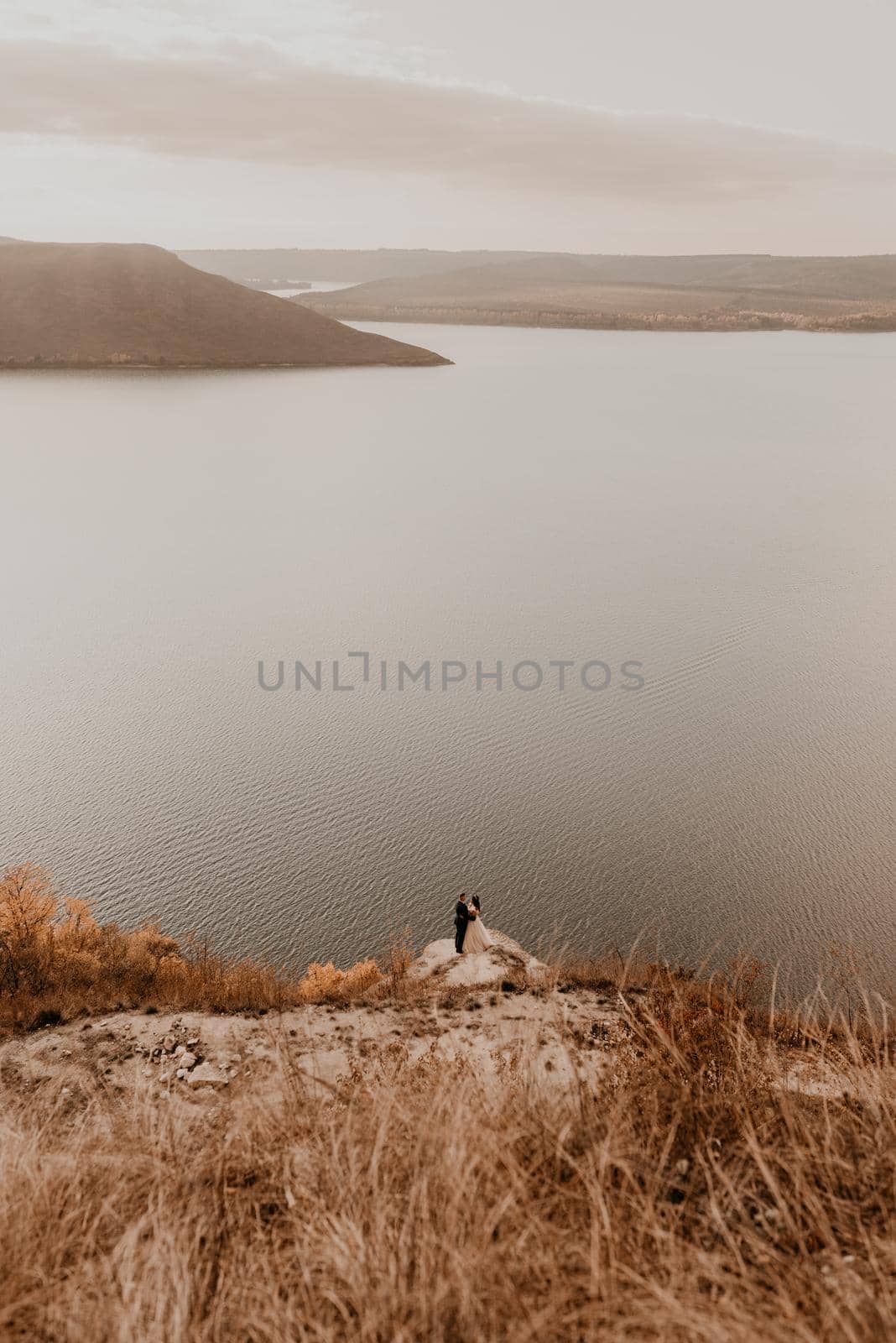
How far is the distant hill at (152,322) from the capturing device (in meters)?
104

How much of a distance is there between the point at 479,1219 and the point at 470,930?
914cm

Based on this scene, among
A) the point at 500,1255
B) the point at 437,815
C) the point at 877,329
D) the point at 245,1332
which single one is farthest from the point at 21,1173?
the point at 877,329

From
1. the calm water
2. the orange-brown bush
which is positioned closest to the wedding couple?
the orange-brown bush

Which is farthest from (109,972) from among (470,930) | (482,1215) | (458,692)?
(458,692)

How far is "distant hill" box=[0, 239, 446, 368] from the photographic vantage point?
341 feet

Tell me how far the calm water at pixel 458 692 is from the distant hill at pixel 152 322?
4754 cm

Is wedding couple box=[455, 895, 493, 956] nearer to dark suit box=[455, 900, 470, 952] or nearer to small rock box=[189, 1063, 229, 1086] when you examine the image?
dark suit box=[455, 900, 470, 952]

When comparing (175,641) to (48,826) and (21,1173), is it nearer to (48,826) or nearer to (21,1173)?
(48,826)

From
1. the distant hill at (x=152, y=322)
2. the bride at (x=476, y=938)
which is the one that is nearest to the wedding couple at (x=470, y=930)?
the bride at (x=476, y=938)

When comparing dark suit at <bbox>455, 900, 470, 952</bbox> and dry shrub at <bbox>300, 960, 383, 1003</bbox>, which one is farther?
dark suit at <bbox>455, 900, 470, 952</bbox>

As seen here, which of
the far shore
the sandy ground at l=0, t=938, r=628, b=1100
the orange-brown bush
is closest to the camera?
the sandy ground at l=0, t=938, r=628, b=1100

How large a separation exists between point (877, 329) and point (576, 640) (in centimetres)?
17339

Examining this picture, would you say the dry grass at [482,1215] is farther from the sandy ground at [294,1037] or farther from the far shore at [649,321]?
the far shore at [649,321]

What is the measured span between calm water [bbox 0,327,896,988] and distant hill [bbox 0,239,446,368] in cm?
4754
